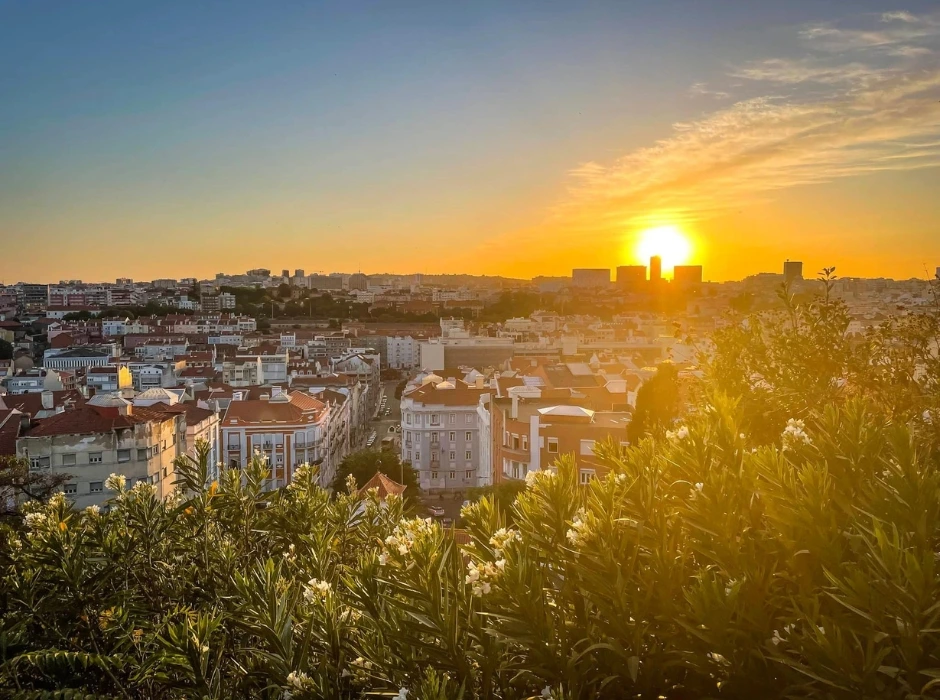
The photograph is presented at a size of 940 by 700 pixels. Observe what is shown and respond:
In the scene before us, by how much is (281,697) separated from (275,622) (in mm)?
348

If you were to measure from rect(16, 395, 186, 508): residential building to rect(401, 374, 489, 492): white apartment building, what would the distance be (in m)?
11.7

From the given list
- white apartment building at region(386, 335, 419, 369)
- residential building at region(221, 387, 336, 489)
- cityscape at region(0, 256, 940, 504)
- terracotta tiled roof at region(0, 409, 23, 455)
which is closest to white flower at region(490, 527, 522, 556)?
cityscape at region(0, 256, 940, 504)

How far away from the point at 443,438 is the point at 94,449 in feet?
45.4

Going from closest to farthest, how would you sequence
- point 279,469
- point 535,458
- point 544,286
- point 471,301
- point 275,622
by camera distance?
1. point 275,622
2. point 535,458
3. point 279,469
4. point 471,301
5. point 544,286

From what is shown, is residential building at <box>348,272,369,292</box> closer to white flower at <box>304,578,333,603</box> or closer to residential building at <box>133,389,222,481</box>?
residential building at <box>133,389,222,481</box>

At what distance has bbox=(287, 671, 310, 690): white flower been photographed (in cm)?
247

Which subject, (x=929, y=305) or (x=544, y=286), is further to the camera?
(x=544, y=286)

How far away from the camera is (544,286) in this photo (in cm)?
13288

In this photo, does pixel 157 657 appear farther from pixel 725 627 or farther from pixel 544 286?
pixel 544 286

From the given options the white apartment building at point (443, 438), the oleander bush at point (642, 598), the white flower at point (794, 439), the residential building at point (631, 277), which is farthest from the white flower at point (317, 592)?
the residential building at point (631, 277)

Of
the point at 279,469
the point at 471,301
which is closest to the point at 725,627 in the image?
the point at 279,469

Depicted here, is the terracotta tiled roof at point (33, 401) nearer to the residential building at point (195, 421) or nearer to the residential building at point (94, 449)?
the residential building at point (195, 421)

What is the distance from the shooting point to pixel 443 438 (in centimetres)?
2819

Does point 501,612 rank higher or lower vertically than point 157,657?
higher
